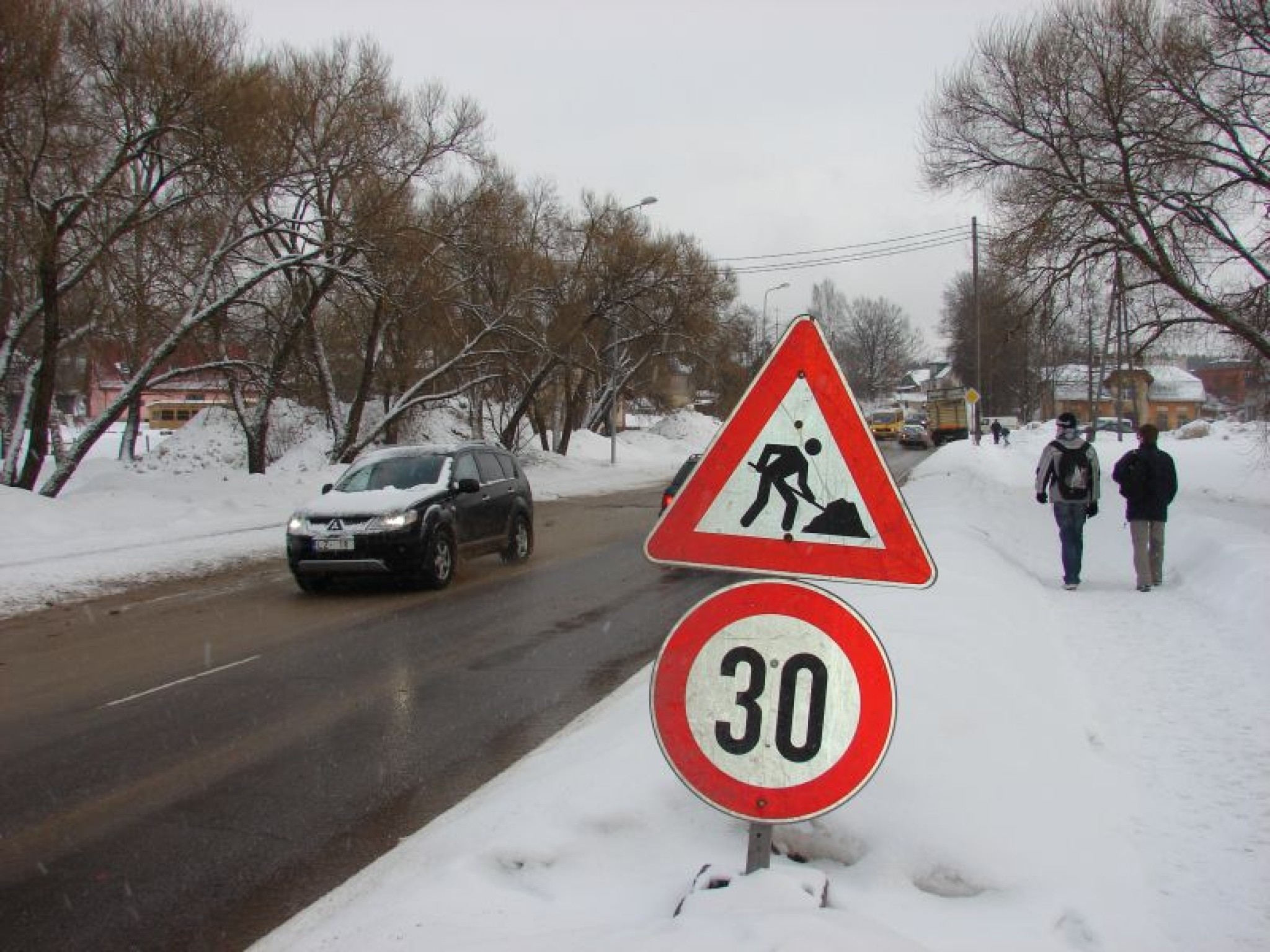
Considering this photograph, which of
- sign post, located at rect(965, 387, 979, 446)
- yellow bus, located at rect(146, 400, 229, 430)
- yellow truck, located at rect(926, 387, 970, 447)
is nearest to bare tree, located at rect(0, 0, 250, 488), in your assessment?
sign post, located at rect(965, 387, 979, 446)

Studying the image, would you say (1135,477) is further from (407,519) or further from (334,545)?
(334,545)

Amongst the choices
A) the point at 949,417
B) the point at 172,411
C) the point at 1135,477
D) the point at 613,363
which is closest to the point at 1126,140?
the point at 1135,477

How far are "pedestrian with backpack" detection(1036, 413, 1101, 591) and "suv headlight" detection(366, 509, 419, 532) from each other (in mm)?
6666

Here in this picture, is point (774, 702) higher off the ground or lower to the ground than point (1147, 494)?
lower

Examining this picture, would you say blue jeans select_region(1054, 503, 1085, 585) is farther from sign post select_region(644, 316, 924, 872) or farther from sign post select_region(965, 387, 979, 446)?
sign post select_region(965, 387, 979, 446)

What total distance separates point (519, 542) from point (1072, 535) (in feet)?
23.4

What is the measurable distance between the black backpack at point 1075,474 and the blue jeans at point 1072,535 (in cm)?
12

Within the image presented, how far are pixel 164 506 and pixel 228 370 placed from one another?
15.9 feet

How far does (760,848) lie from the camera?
2.78m

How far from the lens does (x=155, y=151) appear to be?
1777cm

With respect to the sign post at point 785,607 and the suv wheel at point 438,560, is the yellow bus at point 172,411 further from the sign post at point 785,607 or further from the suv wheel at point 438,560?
the sign post at point 785,607

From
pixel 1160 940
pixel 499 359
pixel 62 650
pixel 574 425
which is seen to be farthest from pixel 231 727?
pixel 574 425

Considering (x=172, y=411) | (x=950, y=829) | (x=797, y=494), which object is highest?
(x=172, y=411)

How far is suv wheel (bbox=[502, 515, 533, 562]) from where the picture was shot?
44.3 ft
